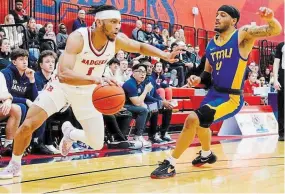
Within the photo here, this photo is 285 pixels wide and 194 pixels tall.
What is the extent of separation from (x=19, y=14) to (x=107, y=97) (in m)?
7.38

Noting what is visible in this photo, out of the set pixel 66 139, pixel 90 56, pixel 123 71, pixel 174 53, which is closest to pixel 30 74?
pixel 66 139

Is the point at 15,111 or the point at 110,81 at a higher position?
the point at 110,81

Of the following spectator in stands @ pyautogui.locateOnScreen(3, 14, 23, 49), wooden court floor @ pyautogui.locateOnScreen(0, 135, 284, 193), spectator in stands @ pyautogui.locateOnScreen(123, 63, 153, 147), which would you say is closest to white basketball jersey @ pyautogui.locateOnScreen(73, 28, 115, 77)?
wooden court floor @ pyautogui.locateOnScreen(0, 135, 284, 193)

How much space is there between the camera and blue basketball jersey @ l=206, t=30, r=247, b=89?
5375 millimetres

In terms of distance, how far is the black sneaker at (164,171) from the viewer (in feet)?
16.1

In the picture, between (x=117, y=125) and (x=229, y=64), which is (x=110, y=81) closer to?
(x=229, y=64)

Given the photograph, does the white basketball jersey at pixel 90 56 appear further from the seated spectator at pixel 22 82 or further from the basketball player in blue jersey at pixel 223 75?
the seated spectator at pixel 22 82

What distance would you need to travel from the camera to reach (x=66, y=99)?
4.89 m

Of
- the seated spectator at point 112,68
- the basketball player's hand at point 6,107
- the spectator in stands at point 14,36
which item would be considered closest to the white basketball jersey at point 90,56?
the basketball player's hand at point 6,107

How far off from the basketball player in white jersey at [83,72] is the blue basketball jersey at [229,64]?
2.90ft

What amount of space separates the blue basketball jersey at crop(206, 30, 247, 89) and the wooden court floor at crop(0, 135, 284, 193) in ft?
3.40

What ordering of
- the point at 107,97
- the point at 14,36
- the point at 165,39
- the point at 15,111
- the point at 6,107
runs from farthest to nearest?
the point at 165,39, the point at 14,36, the point at 15,111, the point at 6,107, the point at 107,97

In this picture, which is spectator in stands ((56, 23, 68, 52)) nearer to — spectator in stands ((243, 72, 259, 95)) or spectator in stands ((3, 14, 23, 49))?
spectator in stands ((3, 14, 23, 49))

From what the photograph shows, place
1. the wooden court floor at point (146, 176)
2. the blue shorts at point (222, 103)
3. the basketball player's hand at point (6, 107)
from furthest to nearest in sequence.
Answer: the basketball player's hand at point (6, 107) < the blue shorts at point (222, 103) < the wooden court floor at point (146, 176)
